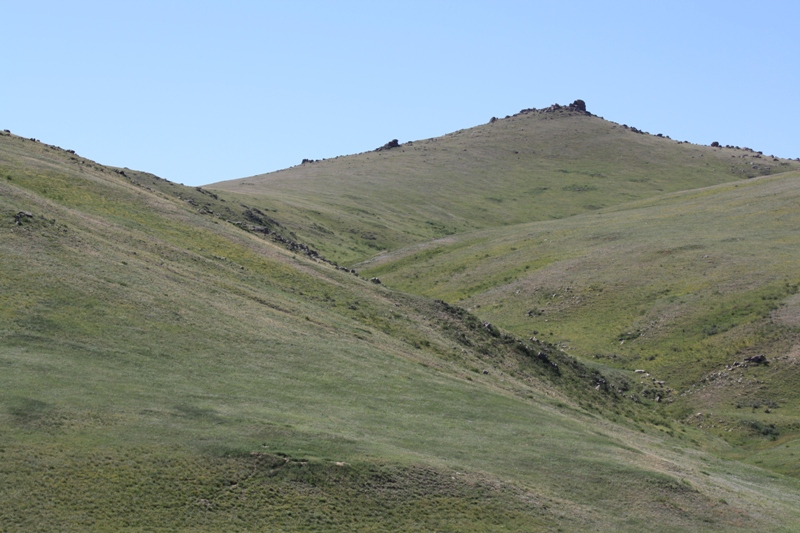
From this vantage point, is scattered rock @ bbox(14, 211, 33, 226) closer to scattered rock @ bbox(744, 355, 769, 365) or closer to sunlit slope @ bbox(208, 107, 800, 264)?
scattered rock @ bbox(744, 355, 769, 365)

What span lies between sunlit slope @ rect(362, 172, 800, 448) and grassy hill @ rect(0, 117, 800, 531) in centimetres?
439

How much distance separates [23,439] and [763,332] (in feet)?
172

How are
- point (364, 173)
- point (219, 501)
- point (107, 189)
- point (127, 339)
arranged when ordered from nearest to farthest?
point (219, 501) → point (127, 339) → point (107, 189) → point (364, 173)

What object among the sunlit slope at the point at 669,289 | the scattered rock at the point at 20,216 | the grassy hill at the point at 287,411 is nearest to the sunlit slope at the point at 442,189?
the sunlit slope at the point at 669,289

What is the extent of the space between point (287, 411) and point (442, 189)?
128817 mm

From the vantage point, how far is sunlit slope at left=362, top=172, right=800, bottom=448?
203 ft

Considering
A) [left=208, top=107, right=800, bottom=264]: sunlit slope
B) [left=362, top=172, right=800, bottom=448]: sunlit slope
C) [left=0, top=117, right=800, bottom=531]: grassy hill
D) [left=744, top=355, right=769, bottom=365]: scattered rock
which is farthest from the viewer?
[left=208, top=107, right=800, bottom=264]: sunlit slope

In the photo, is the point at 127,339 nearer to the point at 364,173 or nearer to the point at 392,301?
the point at 392,301

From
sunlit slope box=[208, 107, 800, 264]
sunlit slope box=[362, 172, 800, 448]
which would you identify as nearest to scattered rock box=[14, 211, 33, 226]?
sunlit slope box=[362, 172, 800, 448]

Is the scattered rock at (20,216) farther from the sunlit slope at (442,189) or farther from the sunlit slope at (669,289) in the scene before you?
the sunlit slope at (442,189)

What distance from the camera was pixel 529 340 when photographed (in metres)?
66.6

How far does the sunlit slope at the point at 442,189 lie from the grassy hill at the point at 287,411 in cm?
4904

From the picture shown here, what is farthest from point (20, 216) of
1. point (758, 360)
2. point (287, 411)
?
point (758, 360)

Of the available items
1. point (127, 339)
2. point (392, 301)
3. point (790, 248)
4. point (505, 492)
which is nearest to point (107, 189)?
point (392, 301)
